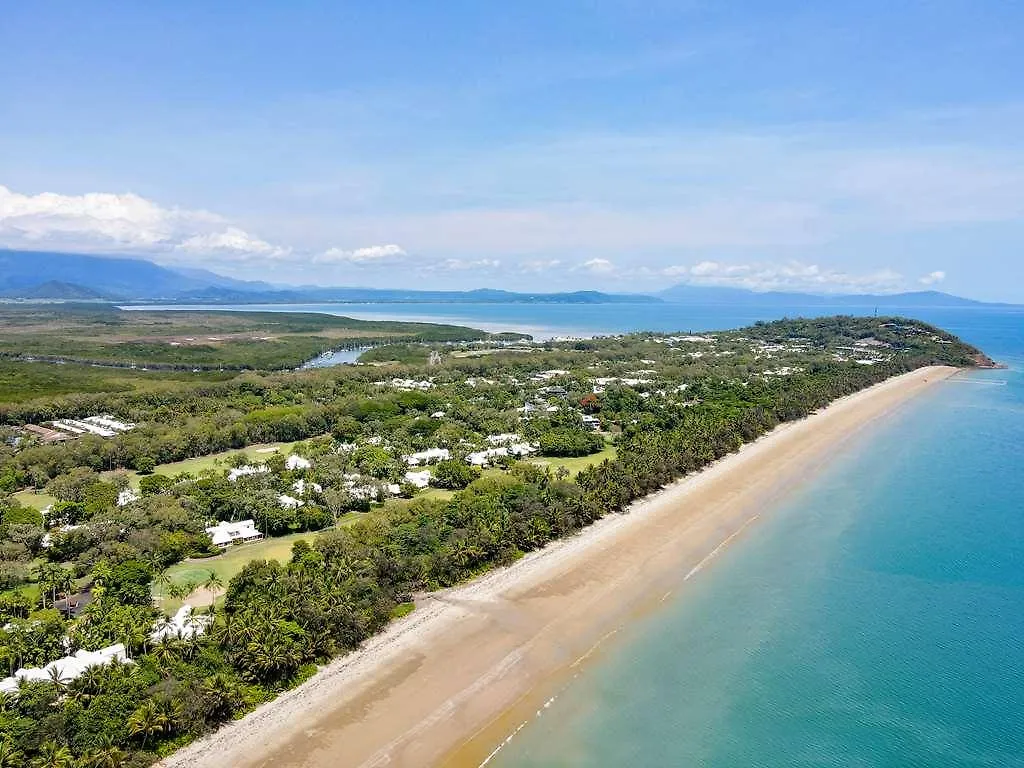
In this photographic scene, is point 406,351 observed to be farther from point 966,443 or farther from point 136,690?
point 136,690

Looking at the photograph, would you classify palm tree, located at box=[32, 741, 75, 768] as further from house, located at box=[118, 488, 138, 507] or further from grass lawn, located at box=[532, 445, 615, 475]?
grass lawn, located at box=[532, 445, 615, 475]

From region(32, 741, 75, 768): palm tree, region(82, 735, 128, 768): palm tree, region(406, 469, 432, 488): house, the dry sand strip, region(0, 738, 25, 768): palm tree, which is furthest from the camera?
region(406, 469, 432, 488): house

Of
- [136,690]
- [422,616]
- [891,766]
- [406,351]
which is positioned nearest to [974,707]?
[891,766]

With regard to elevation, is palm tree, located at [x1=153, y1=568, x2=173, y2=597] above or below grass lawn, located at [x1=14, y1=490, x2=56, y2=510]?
above

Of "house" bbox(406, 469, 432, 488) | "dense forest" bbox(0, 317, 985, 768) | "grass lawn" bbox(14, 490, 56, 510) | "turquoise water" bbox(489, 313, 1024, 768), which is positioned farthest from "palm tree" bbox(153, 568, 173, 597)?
"turquoise water" bbox(489, 313, 1024, 768)

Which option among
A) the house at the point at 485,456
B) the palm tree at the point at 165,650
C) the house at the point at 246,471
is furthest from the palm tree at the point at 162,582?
the house at the point at 485,456

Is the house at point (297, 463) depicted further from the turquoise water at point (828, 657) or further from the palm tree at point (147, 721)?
the turquoise water at point (828, 657)

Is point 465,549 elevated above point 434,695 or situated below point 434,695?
above
